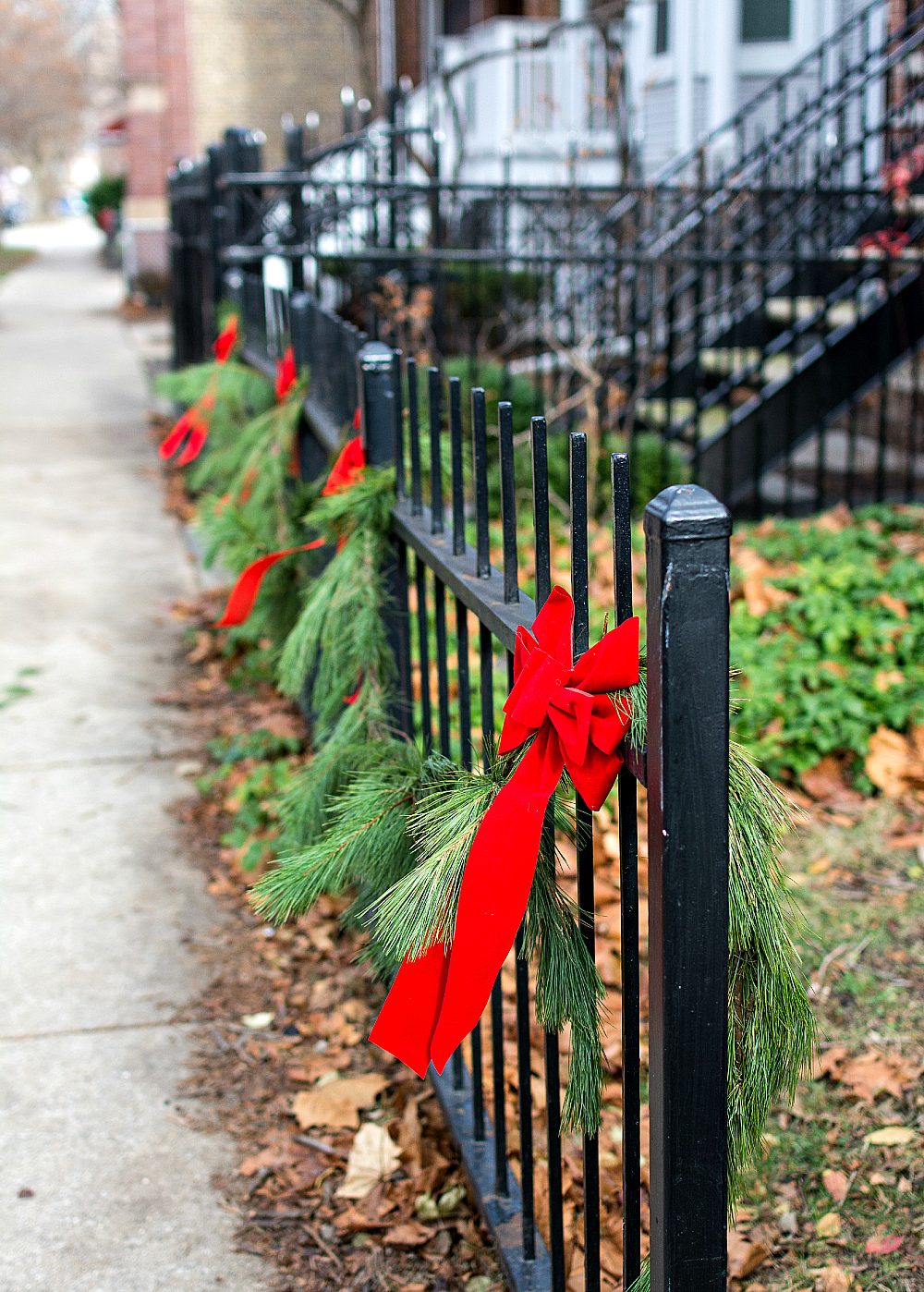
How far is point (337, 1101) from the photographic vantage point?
2611 mm

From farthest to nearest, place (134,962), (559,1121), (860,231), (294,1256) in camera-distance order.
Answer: (860,231)
(134,962)
(294,1256)
(559,1121)

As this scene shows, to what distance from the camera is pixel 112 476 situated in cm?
878

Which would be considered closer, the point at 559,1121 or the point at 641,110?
the point at 559,1121

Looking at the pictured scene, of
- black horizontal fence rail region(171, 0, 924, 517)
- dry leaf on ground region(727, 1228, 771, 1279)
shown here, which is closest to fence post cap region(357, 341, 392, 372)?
dry leaf on ground region(727, 1228, 771, 1279)

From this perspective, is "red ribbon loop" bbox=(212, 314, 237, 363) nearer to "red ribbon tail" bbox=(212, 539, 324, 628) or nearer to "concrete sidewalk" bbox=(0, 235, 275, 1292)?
"concrete sidewalk" bbox=(0, 235, 275, 1292)

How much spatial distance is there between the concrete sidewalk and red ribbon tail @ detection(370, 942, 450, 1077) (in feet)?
2.80

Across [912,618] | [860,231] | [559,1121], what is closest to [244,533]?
[559,1121]

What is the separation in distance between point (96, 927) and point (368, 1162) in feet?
3.99

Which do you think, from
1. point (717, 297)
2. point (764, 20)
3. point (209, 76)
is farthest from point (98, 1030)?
point (209, 76)

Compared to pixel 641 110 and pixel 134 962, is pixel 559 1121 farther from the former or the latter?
pixel 641 110

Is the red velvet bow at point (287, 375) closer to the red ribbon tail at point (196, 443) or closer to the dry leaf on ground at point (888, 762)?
the red ribbon tail at point (196, 443)

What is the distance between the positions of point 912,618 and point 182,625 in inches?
127

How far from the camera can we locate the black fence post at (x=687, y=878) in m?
1.21

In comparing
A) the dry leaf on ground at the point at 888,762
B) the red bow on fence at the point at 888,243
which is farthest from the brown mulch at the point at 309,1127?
the red bow on fence at the point at 888,243
